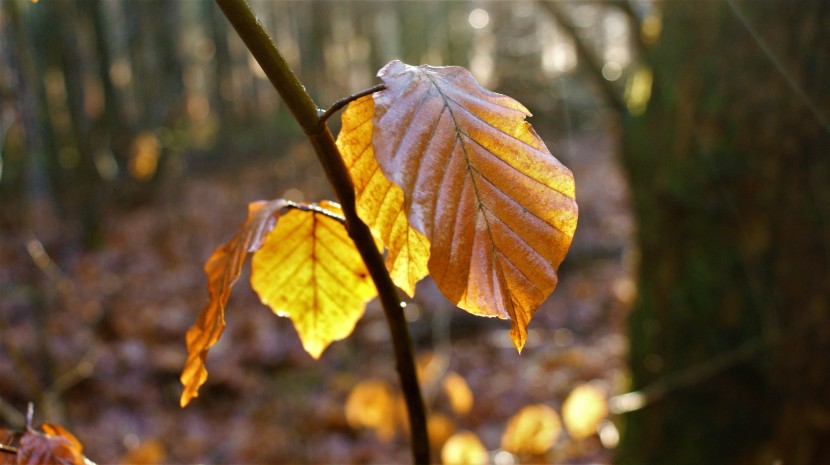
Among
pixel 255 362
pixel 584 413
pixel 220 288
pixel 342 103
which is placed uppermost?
pixel 342 103

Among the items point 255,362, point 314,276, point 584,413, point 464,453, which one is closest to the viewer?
point 314,276

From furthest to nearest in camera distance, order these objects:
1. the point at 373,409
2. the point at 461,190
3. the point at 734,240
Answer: the point at 373,409 < the point at 734,240 < the point at 461,190

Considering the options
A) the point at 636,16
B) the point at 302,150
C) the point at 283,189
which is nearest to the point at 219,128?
the point at 302,150

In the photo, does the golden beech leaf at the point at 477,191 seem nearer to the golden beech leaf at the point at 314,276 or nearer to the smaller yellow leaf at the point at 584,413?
the golden beech leaf at the point at 314,276

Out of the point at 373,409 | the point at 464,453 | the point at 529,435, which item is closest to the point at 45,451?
the point at 464,453

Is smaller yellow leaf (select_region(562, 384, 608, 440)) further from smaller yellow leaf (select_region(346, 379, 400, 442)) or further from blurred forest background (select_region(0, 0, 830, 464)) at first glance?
smaller yellow leaf (select_region(346, 379, 400, 442))

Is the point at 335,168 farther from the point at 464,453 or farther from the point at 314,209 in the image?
the point at 464,453

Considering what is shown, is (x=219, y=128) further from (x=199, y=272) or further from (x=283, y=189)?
(x=199, y=272)
